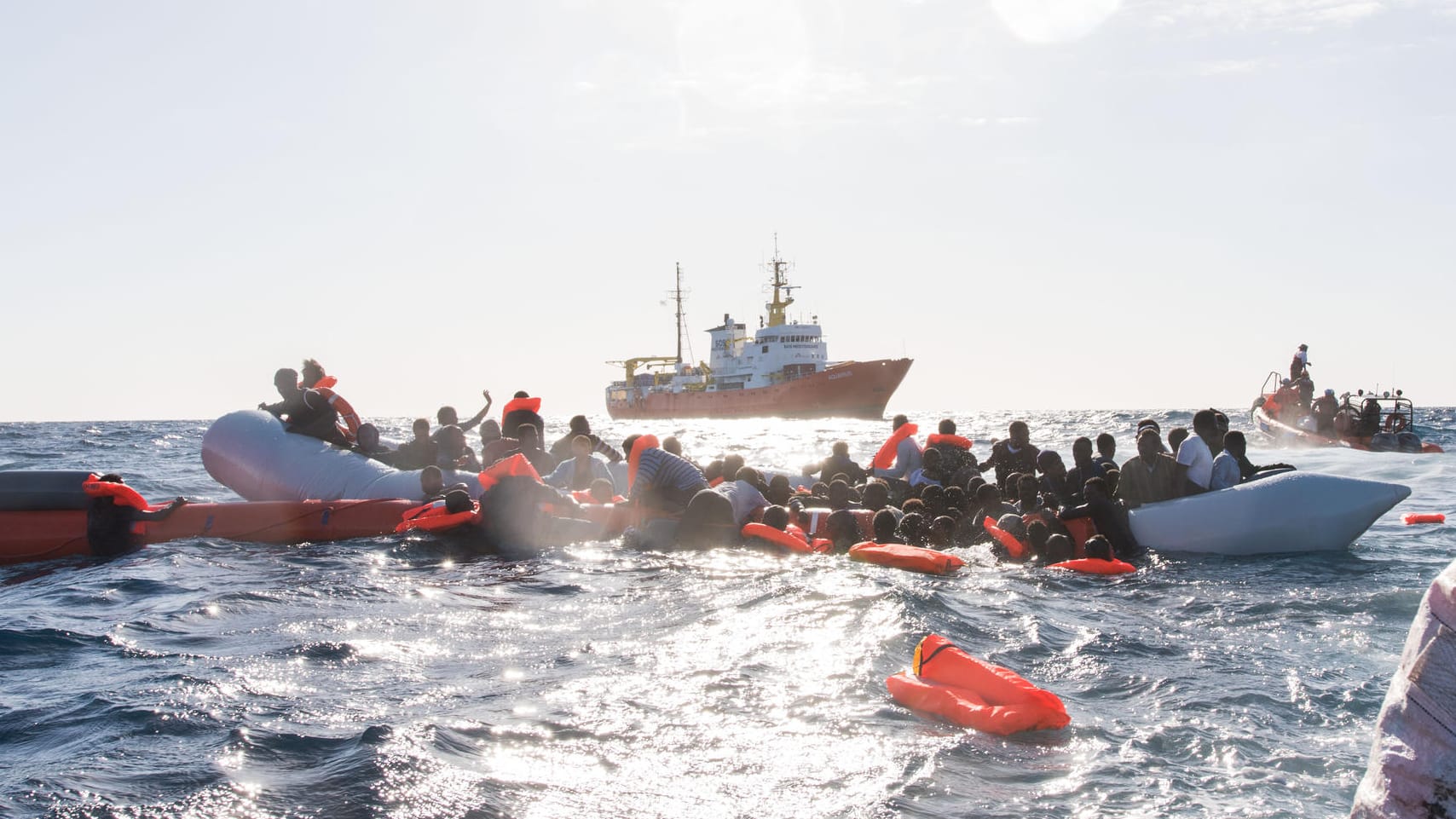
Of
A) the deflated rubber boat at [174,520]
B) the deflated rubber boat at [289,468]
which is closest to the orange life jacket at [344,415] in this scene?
the deflated rubber boat at [289,468]

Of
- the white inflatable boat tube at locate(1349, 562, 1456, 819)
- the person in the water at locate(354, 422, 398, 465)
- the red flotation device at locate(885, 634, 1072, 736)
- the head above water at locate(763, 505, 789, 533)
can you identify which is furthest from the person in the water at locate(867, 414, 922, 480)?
the white inflatable boat tube at locate(1349, 562, 1456, 819)

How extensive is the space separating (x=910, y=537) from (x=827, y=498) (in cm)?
222

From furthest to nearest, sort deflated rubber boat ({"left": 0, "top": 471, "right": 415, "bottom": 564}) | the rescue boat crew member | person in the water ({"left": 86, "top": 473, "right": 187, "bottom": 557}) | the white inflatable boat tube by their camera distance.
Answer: the rescue boat crew member < person in the water ({"left": 86, "top": 473, "right": 187, "bottom": 557}) < deflated rubber boat ({"left": 0, "top": 471, "right": 415, "bottom": 564}) < the white inflatable boat tube

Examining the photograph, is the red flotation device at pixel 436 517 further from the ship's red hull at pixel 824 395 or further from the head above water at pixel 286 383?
the ship's red hull at pixel 824 395

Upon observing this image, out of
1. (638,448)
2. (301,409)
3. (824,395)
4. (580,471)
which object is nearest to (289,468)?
(301,409)

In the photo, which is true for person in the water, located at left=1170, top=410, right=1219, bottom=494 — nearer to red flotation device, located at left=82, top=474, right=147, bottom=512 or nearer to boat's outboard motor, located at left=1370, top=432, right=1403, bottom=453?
red flotation device, located at left=82, top=474, right=147, bottom=512

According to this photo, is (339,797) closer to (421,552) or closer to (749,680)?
(749,680)

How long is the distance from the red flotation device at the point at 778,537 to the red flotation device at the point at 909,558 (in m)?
0.57

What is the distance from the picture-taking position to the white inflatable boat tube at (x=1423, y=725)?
181 cm

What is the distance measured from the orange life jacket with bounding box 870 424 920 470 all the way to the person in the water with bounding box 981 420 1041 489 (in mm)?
1199

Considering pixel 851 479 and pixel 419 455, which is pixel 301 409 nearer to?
pixel 419 455

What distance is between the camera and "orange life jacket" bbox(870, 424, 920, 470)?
13.4 metres

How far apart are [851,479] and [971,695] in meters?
8.30

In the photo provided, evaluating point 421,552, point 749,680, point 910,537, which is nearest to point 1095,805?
point 749,680
